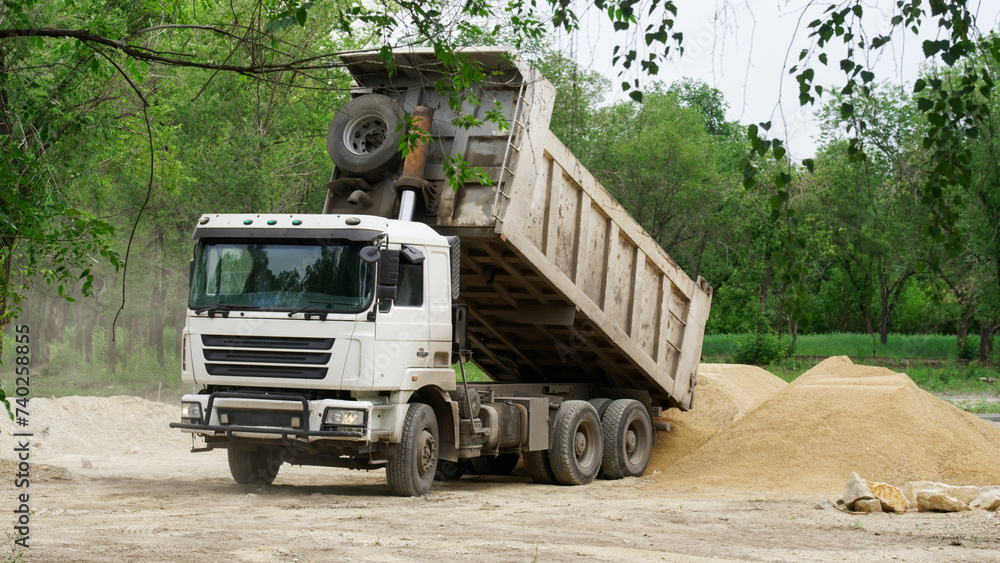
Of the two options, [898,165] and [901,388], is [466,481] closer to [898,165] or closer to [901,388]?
[901,388]

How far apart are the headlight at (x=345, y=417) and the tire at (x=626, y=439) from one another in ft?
14.0

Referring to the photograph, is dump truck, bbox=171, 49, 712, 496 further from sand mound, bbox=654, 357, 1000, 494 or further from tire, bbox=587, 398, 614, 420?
sand mound, bbox=654, 357, 1000, 494

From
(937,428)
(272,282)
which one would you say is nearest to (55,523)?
(272,282)

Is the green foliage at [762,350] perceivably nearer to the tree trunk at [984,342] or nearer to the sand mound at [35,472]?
the tree trunk at [984,342]

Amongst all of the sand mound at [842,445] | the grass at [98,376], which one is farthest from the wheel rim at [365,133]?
the grass at [98,376]

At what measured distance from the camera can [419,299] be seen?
9016mm

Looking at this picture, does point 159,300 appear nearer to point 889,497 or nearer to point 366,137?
point 366,137

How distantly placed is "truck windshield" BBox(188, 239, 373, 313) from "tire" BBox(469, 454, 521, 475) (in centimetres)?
438

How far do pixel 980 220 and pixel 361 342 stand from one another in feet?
74.8

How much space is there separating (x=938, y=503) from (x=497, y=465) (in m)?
5.45

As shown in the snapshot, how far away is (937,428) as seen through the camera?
11852mm

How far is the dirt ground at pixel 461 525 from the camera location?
649 cm

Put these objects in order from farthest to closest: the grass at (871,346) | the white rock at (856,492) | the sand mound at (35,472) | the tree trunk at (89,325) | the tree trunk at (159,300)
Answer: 1. the grass at (871,346)
2. the tree trunk at (89,325)
3. the tree trunk at (159,300)
4. the sand mound at (35,472)
5. the white rock at (856,492)

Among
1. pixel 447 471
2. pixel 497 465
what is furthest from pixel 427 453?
pixel 497 465
